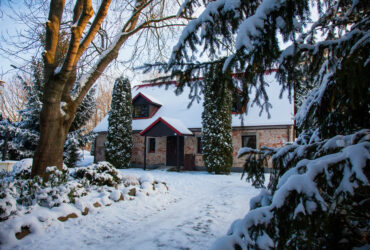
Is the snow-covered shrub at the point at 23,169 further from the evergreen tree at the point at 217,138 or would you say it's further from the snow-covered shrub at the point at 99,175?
the evergreen tree at the point at 217,138

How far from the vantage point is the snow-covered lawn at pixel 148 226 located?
11.6 feet

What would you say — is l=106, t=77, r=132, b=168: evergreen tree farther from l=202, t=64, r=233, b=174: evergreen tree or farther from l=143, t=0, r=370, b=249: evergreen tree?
l=143, t=0, r=370, b=249: evergreen tree

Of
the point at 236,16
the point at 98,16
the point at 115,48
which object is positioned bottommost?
the point at 236,16

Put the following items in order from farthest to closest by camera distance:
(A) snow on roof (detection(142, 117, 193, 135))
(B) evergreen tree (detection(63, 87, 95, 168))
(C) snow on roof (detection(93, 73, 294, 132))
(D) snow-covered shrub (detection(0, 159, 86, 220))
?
(A) snow on roof (detection(142, 117, 193, 135)) → (B) evergreen tree (detection(63, 87, 95, 168)) → (C) snow on roof (detection(93, 73, 294, 132)) → (D) snow-covered shrub (detection(0, 159, 86, 220))

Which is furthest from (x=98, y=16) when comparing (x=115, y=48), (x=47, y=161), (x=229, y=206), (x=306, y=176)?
(x=306, y=176)

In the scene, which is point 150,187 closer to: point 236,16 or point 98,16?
point 98,16

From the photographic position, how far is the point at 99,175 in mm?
6547

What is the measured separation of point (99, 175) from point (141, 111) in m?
12.7

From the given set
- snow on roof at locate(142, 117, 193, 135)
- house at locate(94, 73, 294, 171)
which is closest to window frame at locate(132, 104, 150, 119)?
house at locate(94, 73, 294, 171)

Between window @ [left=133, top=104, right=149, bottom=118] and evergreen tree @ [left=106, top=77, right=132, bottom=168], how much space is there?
6.18 feet

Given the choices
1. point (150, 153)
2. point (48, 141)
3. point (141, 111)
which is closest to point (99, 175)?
point (48, 141)

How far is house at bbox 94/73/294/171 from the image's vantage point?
14031 mm

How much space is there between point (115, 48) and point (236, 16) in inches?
237

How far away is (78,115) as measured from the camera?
1495 cm
